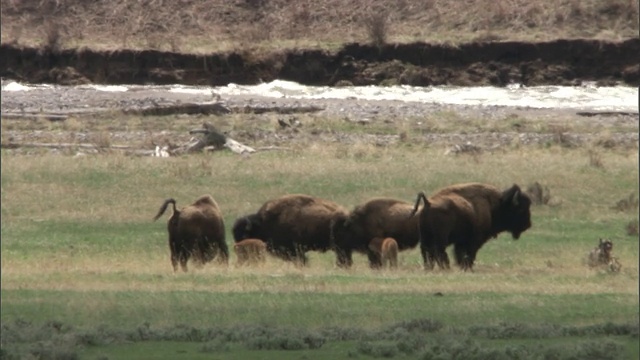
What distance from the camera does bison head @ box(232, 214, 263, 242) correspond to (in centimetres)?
1892

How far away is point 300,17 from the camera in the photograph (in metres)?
23.7

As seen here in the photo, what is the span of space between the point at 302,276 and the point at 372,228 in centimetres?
230

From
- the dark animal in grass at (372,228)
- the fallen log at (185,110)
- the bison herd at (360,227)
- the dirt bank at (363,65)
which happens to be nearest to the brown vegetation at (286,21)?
the dirt bank at (363,65)

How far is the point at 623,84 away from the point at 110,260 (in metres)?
6.56

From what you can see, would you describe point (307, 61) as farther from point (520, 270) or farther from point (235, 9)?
point (520, 270)

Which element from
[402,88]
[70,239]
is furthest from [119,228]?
[402,88]

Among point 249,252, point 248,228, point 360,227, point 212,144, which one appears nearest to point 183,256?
point 249,252

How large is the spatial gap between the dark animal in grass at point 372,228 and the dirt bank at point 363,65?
3.00 metres

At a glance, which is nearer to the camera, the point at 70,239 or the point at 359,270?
the point at 359,270

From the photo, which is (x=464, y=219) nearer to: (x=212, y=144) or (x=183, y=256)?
(x=183, y=256)

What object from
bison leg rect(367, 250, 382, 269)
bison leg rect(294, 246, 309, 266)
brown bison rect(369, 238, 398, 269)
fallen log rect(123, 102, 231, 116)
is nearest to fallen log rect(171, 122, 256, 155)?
fallen log rect(123, 102, 231, 116)

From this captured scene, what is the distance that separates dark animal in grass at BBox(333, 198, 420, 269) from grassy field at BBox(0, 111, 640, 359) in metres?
0.40

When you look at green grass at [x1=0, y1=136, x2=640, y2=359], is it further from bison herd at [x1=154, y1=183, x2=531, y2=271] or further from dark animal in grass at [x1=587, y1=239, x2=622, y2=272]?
bison herd at [x1=154, y1=183, x2=531, y2=271]

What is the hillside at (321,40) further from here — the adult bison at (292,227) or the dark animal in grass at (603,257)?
the adult bison at (292,227)
